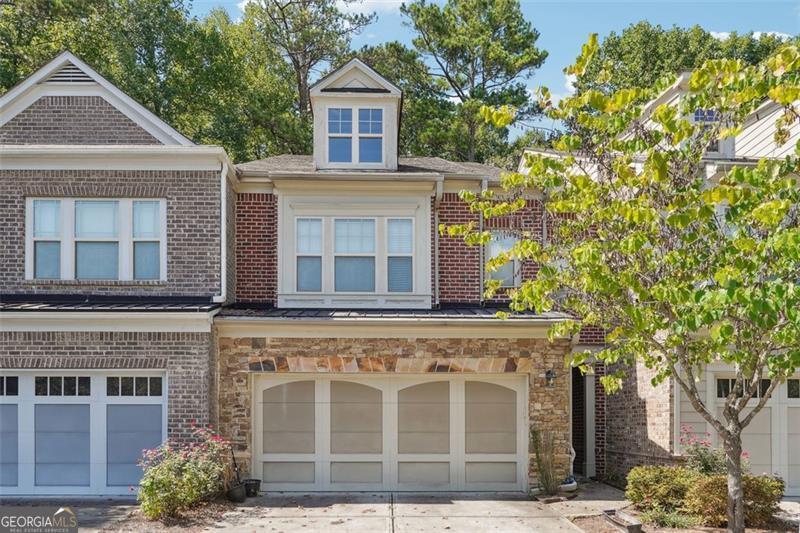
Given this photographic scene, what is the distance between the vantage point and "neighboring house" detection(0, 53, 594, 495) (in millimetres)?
11250

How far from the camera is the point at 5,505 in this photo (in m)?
10.7

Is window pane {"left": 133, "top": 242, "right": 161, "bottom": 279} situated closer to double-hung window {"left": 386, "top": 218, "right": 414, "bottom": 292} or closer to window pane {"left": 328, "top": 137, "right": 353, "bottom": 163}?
window pane {"left": 328, "top": 137, "right": 353, "bottom": 163}

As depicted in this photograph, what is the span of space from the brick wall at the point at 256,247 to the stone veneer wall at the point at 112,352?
216 centimetres

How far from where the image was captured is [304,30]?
28828 mm

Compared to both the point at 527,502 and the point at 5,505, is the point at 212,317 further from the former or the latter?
the point at 527,502

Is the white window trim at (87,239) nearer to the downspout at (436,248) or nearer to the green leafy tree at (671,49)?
the downspout at (436,248)

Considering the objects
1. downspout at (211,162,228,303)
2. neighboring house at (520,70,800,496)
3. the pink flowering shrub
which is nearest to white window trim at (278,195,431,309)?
downspout at (211,162,228,303)

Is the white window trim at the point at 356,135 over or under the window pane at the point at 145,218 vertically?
over

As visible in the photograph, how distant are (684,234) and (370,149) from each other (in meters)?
7.42

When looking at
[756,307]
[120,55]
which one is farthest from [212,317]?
[120,55]

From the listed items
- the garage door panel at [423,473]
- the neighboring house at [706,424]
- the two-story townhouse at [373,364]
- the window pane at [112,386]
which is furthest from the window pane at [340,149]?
the garage door panel at [423,473]

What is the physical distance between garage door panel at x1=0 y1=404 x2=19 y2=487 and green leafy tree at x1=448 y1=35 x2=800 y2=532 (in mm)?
8509

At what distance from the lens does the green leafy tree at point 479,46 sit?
2834 cm

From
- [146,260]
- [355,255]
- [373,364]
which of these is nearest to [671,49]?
[355,255]
